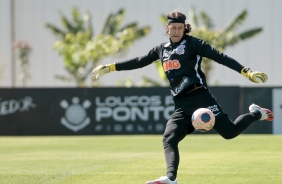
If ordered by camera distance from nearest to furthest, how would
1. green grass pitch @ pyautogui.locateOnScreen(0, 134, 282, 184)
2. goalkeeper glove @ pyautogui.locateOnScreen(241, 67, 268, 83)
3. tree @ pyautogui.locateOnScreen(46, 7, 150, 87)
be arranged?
goalkeeper glove @ pyautogui.locateOnScreen(241, 67, 268, 83) < green grass pitch @ pyautogui.locateOnScreen(0, 134, 282, 184) < tree @ pyautogui.locateOnScreen(46, 7, 150, 87)

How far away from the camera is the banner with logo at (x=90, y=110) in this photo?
26.1 meters

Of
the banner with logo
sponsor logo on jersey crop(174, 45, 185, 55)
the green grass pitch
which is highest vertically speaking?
sponsor logo on jersey crop(174, 45, 185, 55)

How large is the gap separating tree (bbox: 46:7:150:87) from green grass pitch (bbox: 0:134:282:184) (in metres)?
23.1

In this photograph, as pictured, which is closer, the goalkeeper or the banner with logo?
the goalkeeper

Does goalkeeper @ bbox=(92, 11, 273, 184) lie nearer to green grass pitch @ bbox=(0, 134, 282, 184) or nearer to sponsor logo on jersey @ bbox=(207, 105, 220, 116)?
sponsor logo on jersey @ bbox=(207, 105, 220, 116)

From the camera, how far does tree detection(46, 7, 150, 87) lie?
43.9 m

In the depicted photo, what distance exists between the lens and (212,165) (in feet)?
43.7

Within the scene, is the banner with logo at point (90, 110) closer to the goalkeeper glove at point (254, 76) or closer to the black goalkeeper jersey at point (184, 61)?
the black goalkeeper jersey at point (184, 61)

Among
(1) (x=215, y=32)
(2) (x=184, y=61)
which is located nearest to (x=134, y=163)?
(2) (x=184, y=61)

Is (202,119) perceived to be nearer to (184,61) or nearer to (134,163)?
(184,61)

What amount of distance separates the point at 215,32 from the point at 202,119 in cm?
3196

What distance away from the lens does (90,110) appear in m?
26.5

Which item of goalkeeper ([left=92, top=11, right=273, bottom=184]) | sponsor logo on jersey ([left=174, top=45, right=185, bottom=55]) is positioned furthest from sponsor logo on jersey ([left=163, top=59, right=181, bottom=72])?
sponsor logo on jersey ([left=174, top=45, right=185, bottom=55])

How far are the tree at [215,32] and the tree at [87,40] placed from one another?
261 centimetres
